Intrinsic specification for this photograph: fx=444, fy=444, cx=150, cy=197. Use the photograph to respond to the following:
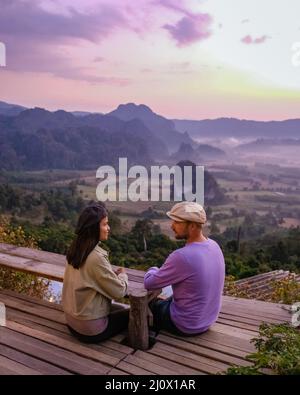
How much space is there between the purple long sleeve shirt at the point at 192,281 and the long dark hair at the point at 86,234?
1.49 ft

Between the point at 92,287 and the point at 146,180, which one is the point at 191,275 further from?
Answer: the point at 146,180

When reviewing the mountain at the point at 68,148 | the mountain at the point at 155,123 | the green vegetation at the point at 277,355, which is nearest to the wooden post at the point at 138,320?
the green vegetation at the point at 277,355

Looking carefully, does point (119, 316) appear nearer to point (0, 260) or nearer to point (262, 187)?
point (0, 260)

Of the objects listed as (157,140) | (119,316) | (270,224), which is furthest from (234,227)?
(157,140)

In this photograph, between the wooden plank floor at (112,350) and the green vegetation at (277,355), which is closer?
the green vegetation at (277,355)

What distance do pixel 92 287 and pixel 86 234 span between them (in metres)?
0.34

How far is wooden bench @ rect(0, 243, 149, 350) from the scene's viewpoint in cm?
291

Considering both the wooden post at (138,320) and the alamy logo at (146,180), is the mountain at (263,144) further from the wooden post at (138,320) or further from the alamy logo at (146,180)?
the wooden post at (138,320)

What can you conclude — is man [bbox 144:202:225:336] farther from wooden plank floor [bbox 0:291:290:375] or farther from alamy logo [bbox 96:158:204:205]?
alamy logo [bbox 96:158:204:205]

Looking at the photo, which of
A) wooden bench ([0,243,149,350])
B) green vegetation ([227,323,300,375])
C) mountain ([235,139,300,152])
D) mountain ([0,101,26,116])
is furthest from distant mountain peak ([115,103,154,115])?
green vegetation ([227,323,300,375])

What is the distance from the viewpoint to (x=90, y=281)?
2.85 m

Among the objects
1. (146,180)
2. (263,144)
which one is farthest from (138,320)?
(263,144)

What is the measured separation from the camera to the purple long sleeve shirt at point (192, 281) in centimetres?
284
